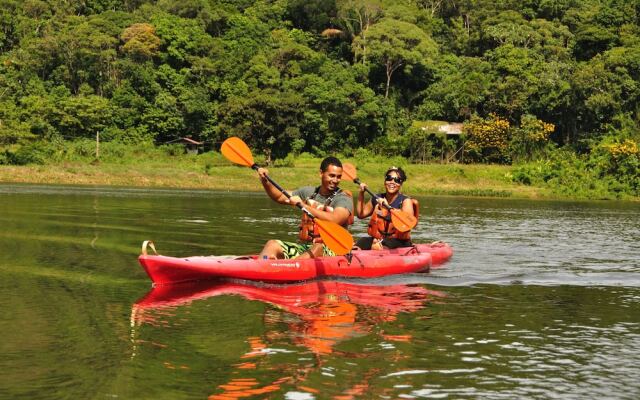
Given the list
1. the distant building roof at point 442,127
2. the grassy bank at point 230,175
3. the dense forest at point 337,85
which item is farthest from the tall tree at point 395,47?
the grassy bank at point 230,175

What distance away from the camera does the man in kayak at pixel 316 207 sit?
9.32 m

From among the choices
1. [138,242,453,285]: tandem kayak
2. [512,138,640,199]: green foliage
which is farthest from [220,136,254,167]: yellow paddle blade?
[512,138,640,199]: green foliage

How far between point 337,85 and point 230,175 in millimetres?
11692

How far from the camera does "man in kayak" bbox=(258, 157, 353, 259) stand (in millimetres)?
9320

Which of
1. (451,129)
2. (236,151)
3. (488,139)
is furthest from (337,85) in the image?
(236,151)

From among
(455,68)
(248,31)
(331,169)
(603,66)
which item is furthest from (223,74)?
(331,169)

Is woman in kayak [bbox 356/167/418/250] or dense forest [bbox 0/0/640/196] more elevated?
dense forest [bbox 0/0/640/196]

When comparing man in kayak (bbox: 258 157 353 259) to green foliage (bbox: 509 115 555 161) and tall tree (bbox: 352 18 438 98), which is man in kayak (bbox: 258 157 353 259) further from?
tall tree (bbox: 352 18 438 98)

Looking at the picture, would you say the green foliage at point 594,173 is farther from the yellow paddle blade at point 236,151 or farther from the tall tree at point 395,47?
the yellow paddle blade at point 236,151

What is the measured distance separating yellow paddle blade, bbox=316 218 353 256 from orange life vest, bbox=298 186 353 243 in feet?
0.88

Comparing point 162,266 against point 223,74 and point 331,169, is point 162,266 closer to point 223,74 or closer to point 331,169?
point 331,169

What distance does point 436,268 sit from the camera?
11.9 meters

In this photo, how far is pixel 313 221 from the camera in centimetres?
956

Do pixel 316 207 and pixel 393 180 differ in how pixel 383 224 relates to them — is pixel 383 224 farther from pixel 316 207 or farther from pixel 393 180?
pixel 316 207
